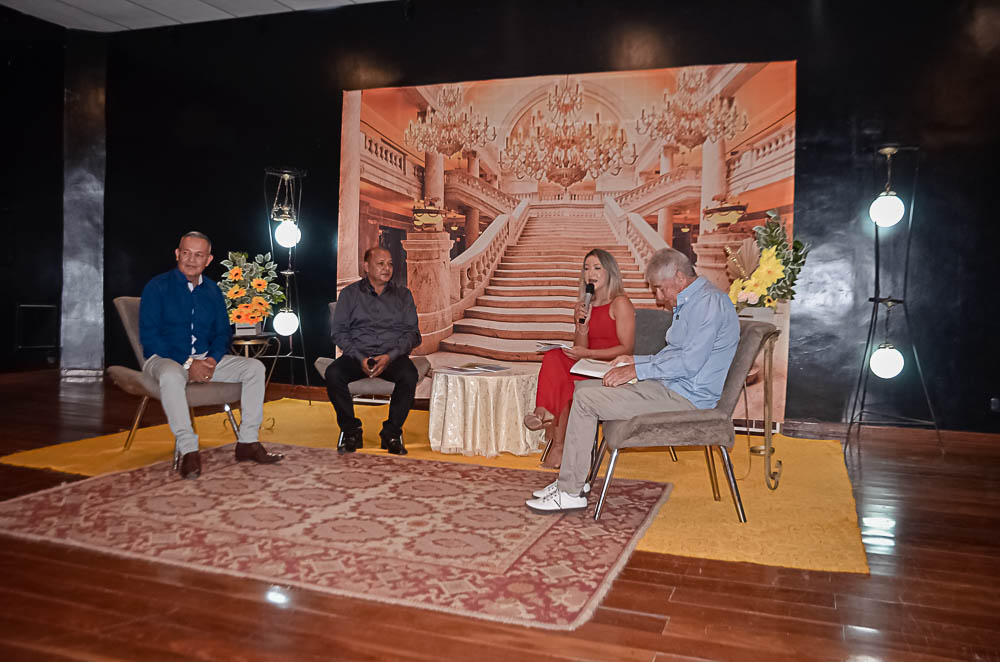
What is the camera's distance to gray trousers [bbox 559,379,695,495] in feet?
11.3

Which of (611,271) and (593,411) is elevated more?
(611,271)

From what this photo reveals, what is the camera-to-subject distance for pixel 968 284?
591cm

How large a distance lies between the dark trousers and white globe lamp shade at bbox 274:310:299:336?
2.24 meters

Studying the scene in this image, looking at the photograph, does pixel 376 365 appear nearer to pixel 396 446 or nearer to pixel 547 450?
pixel 396 446

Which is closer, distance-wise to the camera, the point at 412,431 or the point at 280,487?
the point at 280,487

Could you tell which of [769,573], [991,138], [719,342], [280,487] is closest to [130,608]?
[280,487]

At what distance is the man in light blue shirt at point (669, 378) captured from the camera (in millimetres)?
3418

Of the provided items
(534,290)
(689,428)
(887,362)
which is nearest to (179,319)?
(689,428)

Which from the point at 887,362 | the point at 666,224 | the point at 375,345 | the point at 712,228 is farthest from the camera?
the point at 666,224

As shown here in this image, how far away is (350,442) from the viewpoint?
4.81 m

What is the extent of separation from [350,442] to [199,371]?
42.1 inches

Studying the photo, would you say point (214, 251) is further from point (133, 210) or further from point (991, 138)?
point (991, 138)

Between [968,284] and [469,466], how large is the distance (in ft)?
14.3

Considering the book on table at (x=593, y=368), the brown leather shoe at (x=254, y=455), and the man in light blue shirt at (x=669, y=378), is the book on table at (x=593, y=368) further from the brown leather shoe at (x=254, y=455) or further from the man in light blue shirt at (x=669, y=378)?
the brown leather shoe at (x=254, y=455)
